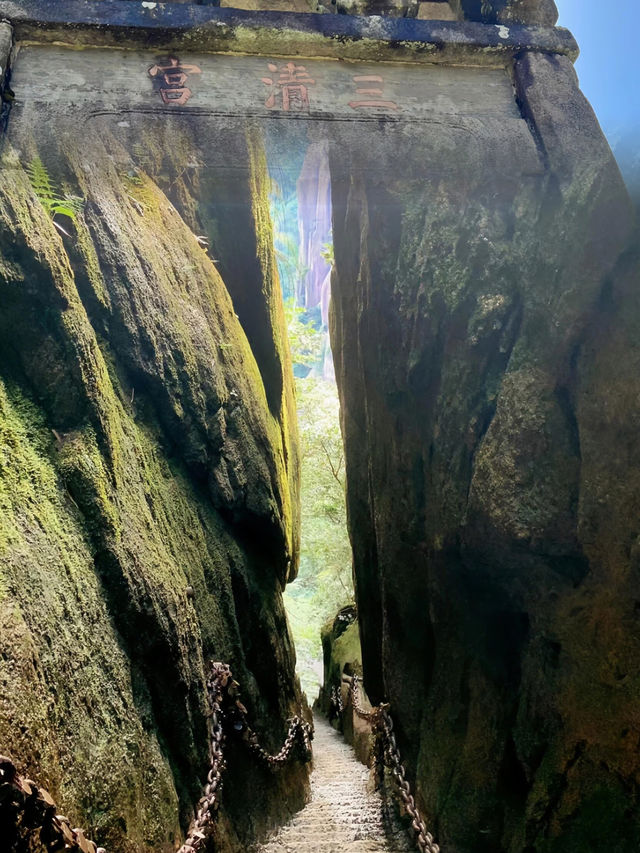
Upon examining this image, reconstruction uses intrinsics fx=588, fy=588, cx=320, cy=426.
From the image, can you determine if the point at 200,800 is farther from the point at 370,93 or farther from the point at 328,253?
the point at 328,253

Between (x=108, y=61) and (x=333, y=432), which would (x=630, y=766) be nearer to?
(x=108, y=61)

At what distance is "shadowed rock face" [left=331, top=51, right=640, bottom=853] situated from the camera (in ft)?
11.8

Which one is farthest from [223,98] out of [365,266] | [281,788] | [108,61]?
[281,788]

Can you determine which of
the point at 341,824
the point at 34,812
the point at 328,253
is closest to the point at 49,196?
the point at 34,812

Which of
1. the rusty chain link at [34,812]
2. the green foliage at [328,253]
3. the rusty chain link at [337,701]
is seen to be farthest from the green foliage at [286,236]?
the rusty chain link at [337,701]

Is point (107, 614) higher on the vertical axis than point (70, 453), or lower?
lower

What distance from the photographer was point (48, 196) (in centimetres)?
392

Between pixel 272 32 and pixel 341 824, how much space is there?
7164mm

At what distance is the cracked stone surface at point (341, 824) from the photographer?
196 inches

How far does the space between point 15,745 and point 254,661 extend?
11.9 ft

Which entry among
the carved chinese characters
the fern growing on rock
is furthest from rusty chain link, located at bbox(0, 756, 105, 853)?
the carved chinese characters

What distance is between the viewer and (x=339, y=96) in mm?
4828

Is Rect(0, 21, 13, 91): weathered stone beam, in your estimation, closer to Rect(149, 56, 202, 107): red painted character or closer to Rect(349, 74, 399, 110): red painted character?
Rect(149, 56, 202, 107): red painted character

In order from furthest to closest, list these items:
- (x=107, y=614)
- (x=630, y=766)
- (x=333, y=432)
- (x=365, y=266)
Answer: (x=333, y=432) → (x=365, y=266) → (x=630, y=766) → (x=107, y=614)
